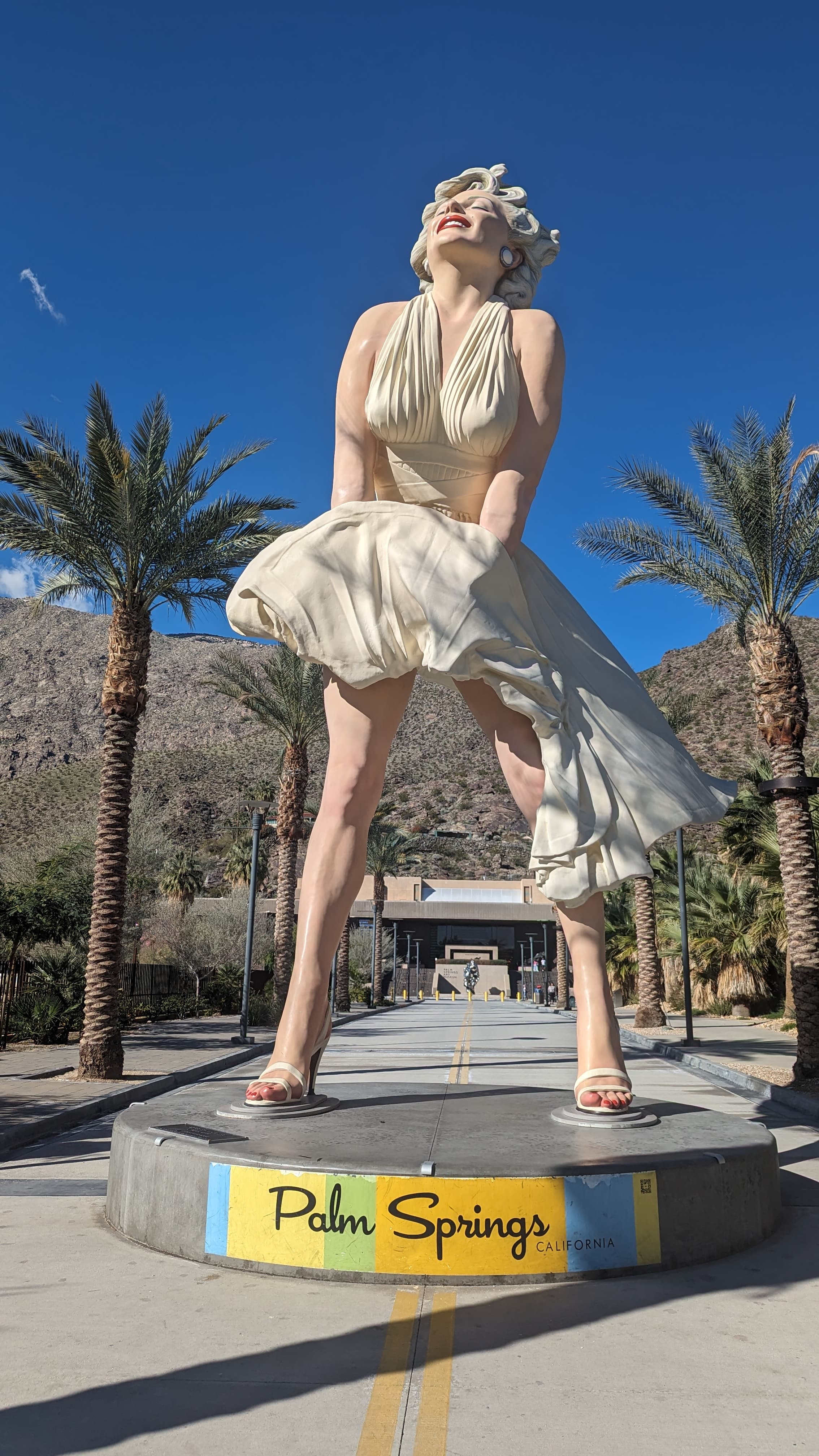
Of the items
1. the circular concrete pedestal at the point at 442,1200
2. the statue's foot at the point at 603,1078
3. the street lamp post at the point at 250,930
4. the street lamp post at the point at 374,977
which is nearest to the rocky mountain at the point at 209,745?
the street lamp post at the point at 374,977

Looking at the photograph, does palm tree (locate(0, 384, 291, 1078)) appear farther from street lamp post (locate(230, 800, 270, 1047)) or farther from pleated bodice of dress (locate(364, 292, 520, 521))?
pleated bodice of dress (locate(364, 292, 520, 521))

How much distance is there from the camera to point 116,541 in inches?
547

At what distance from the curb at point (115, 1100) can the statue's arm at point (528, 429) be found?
372cm

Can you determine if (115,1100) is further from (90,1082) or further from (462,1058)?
(462,1058)

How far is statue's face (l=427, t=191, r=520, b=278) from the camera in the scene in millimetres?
5797

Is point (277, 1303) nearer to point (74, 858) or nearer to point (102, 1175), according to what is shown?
point (102, 1175)

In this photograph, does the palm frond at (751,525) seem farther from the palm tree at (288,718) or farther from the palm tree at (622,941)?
the palm tree at (622,941)

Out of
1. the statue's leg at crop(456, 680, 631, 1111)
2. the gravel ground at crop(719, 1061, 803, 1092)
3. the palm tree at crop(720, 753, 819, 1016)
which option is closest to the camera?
the statue's leg at crop(456, 680, 631, 1111)

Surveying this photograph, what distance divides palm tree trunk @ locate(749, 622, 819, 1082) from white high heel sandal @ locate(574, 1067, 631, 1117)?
6.93m

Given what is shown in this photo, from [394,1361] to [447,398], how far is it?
4444mm

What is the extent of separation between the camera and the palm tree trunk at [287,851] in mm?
21562

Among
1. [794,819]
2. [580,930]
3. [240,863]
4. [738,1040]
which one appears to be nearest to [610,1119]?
[580,930]

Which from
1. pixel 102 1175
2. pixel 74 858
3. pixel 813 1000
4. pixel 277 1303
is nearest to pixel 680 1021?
pixel 813 1000

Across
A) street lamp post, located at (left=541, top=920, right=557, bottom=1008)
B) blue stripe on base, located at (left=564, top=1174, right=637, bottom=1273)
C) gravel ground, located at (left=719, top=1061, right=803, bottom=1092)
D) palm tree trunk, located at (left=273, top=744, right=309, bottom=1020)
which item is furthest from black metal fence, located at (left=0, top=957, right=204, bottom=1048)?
street lamp post, located at (left=541, top=920, right=557, bottom=1008)
